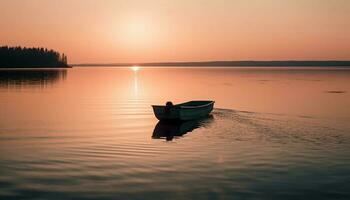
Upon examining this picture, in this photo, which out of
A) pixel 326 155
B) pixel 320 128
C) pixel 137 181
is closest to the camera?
pixel 137 181

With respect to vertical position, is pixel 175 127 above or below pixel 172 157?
below

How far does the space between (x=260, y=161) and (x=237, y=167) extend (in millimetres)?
2175

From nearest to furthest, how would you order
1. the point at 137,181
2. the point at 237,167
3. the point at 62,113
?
the point at 137,181 → the point at 237,167 → the point at 62,113

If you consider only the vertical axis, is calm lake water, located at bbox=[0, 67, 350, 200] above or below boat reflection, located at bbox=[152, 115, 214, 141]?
above

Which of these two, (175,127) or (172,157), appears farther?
(175,127)

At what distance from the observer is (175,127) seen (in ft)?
127

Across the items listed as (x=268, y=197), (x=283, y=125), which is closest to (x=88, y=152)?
(x=268, y=197)

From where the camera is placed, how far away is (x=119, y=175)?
64.1 feet

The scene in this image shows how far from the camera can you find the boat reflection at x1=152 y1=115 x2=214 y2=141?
33188mm

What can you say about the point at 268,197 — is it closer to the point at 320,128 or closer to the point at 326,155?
the point at 326,155

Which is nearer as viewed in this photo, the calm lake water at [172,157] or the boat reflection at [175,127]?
the calm lake water at [172,157]

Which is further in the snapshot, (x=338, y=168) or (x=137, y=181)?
(x=338, y=168)

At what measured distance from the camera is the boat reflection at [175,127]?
33.2m

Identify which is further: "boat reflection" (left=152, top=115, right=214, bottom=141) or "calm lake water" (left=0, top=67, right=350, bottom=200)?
"boat reflection" (left=152, top=115, right=214, bottom=141)
